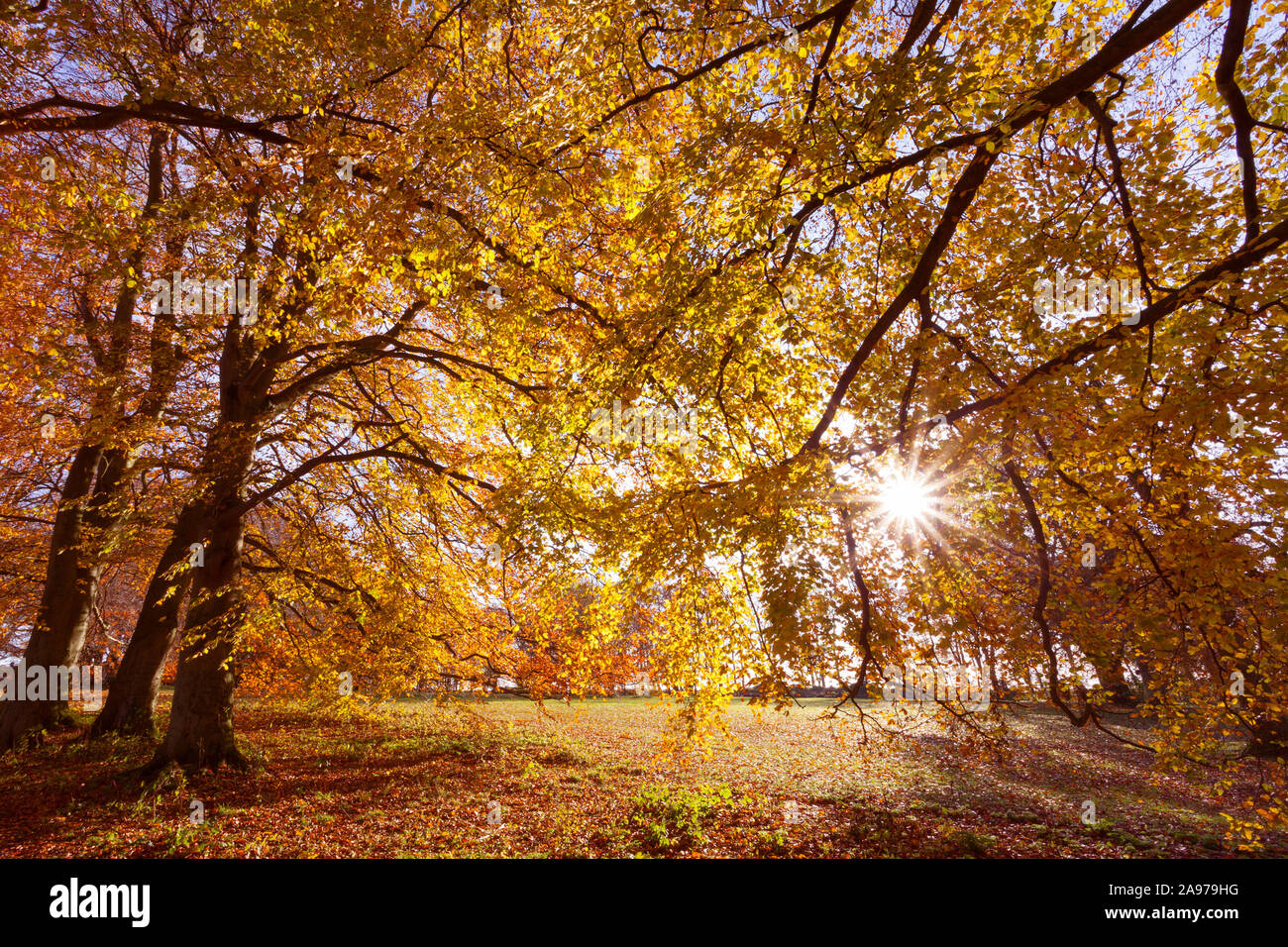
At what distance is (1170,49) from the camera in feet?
23.4

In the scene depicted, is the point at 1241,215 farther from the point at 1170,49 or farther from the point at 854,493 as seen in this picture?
the point at 854,493

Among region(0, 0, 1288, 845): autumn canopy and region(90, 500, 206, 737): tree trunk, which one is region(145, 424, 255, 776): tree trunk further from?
region(90, 500, 206, 737): tree trunk

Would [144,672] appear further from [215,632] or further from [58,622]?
[215,632]

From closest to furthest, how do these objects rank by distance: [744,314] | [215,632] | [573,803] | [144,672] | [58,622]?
[744,314] → [215,632] → [573,803] → [58,622] → [144,672]

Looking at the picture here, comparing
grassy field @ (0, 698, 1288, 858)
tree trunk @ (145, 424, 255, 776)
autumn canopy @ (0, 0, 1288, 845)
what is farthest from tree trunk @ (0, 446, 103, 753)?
tree trunk @ (145, 424, 255, 776)

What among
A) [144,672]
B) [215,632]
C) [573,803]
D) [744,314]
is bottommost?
[573,803]

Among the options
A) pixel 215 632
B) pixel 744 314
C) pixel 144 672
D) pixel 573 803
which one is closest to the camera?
pixel 744 314

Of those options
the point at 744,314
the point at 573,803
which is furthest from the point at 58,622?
the point at 744,314

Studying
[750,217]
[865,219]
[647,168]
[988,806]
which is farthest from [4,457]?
[988,806]

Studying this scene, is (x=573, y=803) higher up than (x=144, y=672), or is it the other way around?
(x=144, y=672)

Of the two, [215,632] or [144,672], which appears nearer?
[215,632]

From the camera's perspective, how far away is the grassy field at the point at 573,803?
754 cm

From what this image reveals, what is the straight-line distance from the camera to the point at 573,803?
10.3 m

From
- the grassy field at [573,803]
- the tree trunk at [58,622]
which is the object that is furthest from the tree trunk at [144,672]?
the tree trunk at [58,622]
